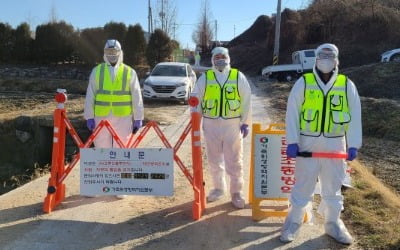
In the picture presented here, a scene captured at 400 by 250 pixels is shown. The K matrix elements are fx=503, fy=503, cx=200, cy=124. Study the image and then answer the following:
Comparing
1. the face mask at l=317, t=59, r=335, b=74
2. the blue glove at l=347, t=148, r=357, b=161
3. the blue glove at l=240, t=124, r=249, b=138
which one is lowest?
the blue glove at l=347, t=148, r=357, b=161

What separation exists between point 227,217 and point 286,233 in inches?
37.8

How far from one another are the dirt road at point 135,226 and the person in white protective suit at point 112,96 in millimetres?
949

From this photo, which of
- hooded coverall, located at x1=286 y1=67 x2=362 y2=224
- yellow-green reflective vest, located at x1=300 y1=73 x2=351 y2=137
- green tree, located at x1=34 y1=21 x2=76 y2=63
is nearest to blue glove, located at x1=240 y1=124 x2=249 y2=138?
hooded coverall, located at x1=286 y1=67 x2=362 y2=224

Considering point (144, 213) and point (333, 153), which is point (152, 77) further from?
point (333, 153)

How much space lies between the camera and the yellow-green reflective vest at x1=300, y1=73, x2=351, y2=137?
5.09 metres

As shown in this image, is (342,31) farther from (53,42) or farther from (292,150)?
(292,150)

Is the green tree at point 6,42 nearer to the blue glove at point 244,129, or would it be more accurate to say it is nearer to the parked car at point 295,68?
the parked car at point 295,68

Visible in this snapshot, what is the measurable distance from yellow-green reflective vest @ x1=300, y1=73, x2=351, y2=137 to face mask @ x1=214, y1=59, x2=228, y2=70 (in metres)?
1.48

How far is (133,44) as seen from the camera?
109 feet

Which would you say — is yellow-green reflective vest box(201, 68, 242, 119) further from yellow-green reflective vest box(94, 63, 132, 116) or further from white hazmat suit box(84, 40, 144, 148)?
yellow-green reflective vest box(94, 63, 132, 116)

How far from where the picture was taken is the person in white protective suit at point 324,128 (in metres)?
5.10

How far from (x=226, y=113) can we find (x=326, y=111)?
→ 1519 mm

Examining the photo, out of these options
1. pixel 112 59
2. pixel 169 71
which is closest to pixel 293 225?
pixel 112 59

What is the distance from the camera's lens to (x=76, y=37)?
33125 millimetres
